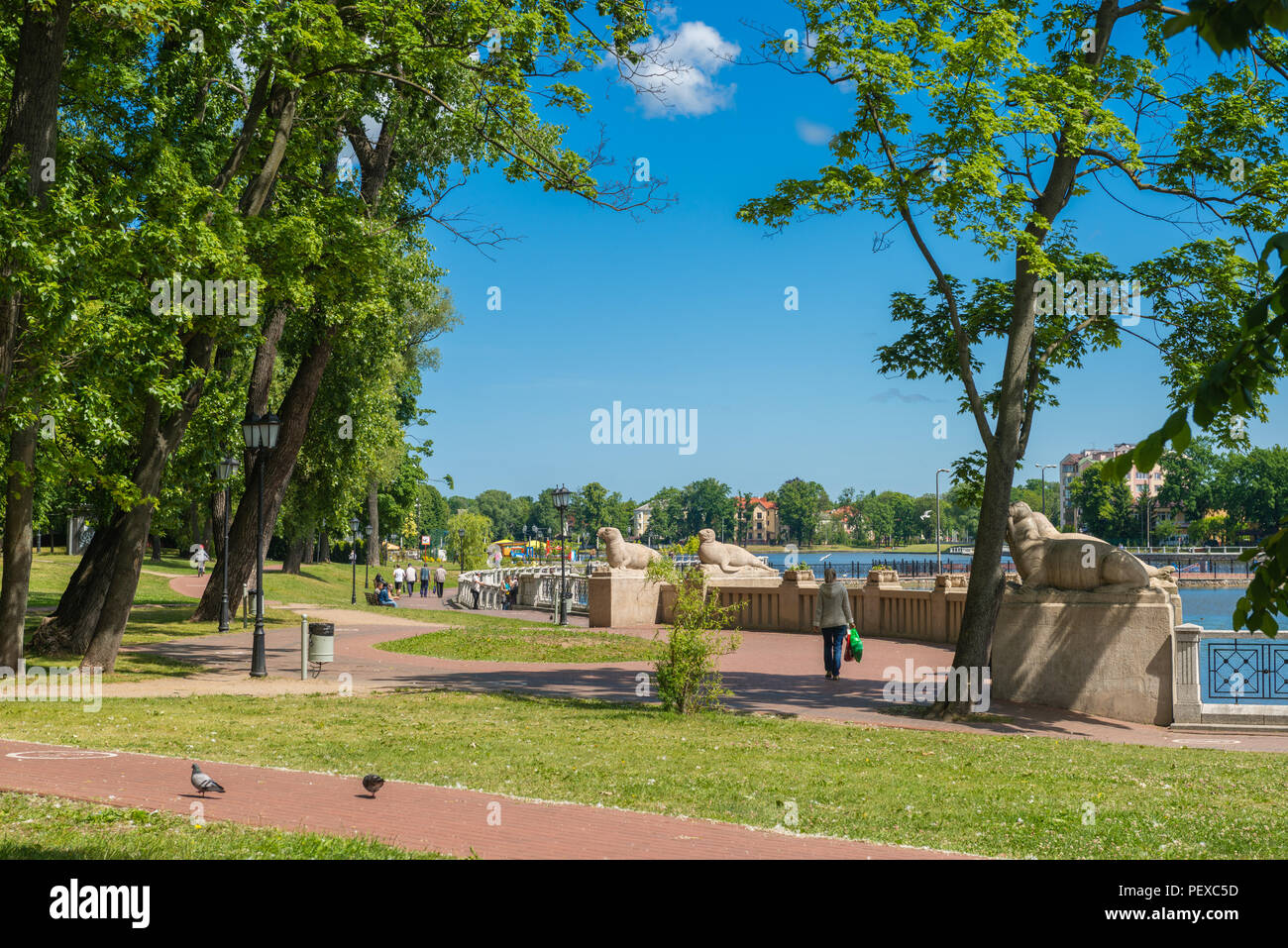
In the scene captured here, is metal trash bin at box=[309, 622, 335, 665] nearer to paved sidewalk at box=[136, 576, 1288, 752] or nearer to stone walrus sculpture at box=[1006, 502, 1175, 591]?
paved sidewalk at box=[136, 576, 1288, 752]

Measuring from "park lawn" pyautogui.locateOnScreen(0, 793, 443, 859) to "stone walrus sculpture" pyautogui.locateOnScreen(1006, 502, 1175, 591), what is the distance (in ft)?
38.1

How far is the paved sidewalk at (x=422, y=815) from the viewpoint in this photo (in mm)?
6266

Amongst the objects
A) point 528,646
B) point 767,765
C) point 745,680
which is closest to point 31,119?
point 767,765

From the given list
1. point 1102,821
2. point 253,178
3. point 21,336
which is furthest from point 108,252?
point 1102,821

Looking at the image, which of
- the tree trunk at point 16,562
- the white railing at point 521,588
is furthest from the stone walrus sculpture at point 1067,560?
the white railing at point 521,588

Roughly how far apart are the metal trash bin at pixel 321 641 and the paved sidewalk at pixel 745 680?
390 mm

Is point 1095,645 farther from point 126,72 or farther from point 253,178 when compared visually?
point 126,72

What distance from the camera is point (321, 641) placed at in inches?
688

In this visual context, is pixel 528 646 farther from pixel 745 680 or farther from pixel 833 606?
pixel 833 606

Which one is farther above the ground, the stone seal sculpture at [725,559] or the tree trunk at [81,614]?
the stone seal sculpture at [725,559]

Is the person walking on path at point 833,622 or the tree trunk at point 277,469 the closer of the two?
the person walking on path at point 833,622

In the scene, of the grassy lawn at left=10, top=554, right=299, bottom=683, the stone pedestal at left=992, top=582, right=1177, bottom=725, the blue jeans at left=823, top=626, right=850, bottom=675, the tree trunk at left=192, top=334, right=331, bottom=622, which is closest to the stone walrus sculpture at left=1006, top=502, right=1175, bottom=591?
the stone pedestal at left=992, top=582, right=1177, bottom=725

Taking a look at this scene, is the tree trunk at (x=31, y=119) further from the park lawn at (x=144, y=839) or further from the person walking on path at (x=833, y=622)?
the person walking on path at (x=833, y=622)

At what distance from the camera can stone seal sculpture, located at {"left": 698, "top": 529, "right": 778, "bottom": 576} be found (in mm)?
29359
